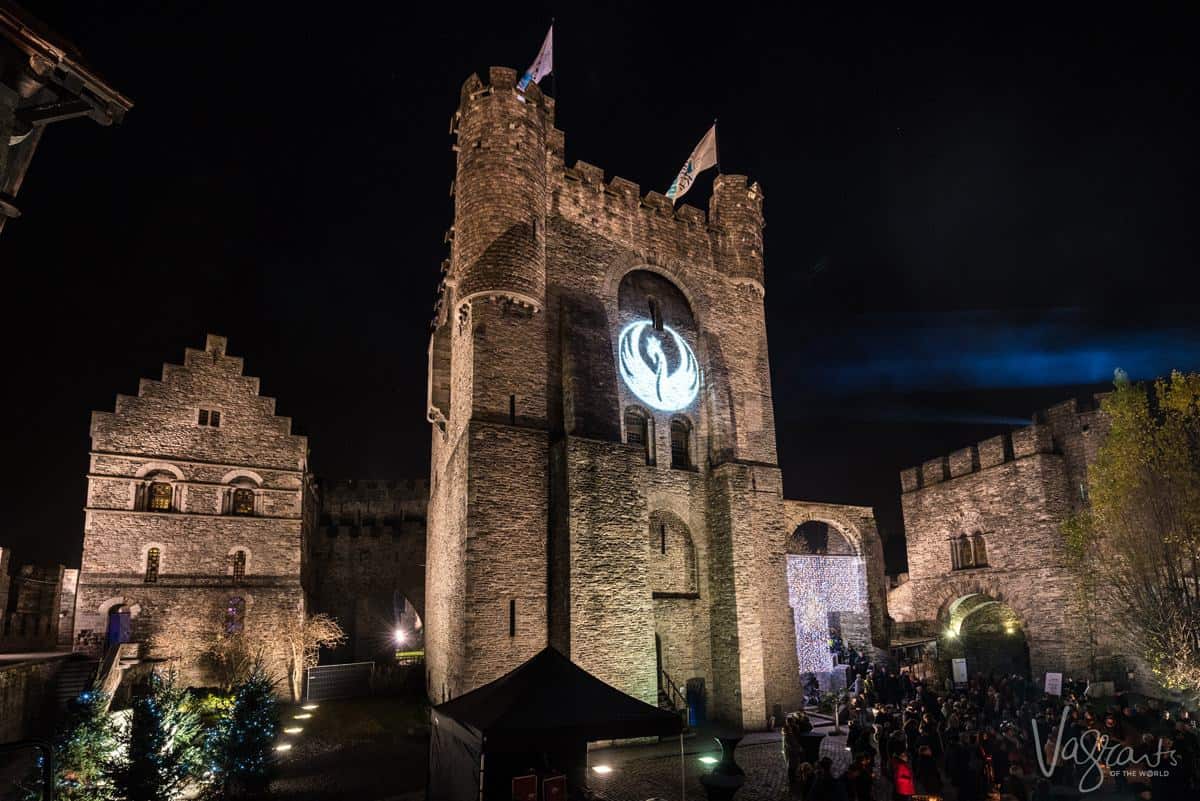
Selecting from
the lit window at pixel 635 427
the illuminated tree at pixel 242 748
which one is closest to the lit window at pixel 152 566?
the illuminated tree at pixel 242 748

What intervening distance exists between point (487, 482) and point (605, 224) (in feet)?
29.7

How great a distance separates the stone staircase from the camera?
18.8 m

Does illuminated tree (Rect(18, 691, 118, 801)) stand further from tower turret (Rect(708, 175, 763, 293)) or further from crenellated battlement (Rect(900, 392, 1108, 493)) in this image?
crenellated battlement (Rect(900, 392, 1108, 493))

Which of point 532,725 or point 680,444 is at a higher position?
point 680,444

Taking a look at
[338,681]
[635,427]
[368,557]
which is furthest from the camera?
[368,557]

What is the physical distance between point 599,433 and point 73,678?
53.1 feet

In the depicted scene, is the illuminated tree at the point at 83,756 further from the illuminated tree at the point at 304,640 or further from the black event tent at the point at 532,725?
the illuminated tree at the point at 304,640

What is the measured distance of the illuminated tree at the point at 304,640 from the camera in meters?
24.0

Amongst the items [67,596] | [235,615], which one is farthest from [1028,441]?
[67,596]

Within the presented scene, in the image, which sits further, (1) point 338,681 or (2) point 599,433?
(1) point 338,681

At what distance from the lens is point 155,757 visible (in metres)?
9.91

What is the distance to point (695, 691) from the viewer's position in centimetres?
1930

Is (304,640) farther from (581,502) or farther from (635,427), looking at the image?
(635,427)

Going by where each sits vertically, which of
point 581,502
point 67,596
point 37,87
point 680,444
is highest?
point 37,87
